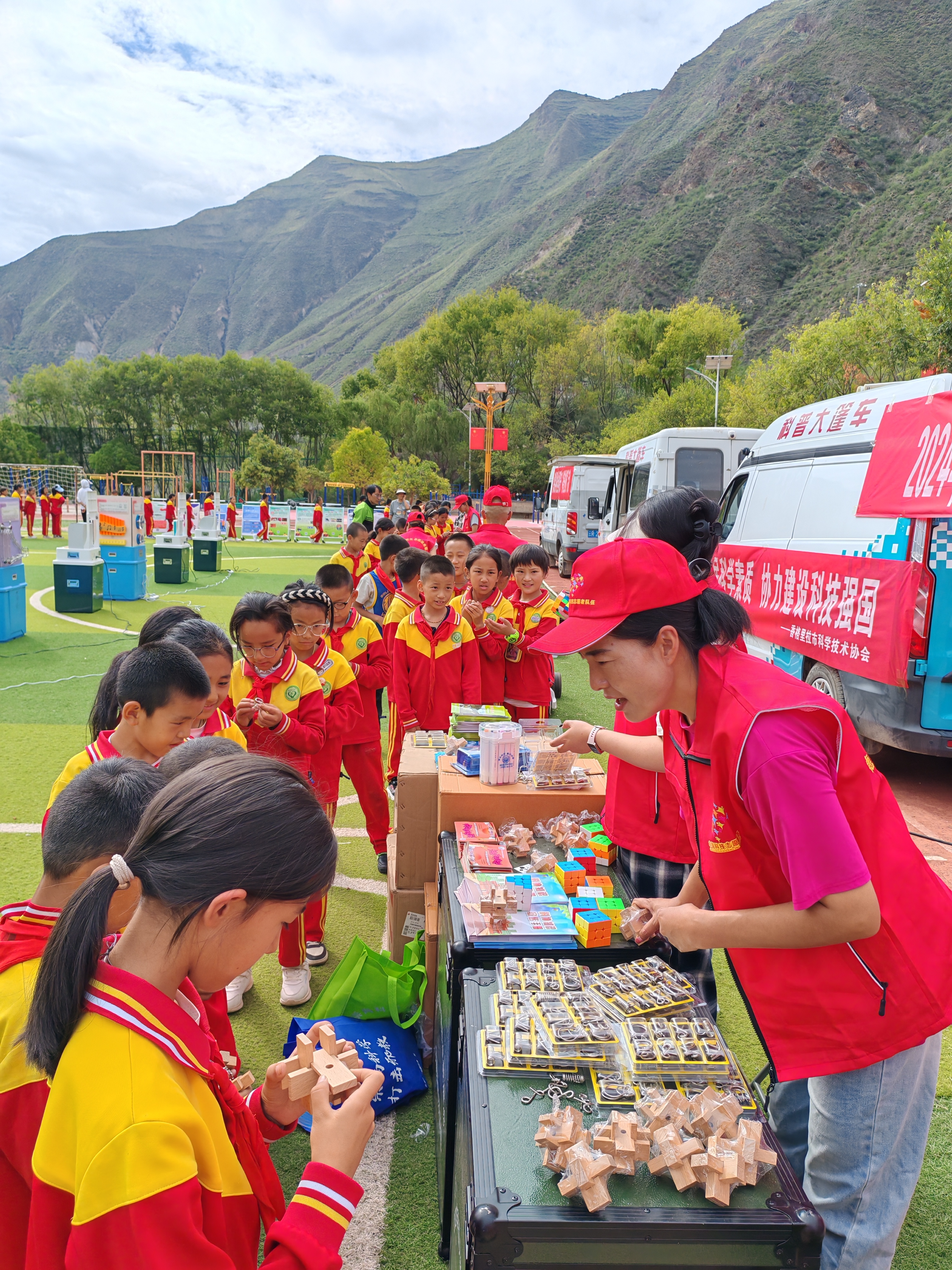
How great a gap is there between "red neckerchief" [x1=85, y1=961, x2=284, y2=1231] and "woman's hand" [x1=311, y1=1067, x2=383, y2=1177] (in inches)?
→ 4.5

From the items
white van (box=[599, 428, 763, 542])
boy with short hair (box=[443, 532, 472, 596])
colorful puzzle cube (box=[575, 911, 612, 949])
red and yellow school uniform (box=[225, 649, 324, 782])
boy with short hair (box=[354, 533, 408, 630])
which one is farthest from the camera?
white van (box=[599, 428, 763, 542])

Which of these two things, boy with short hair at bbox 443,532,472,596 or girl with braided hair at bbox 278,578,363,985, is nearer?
girl with braided hair at bbox 278,578,363,985

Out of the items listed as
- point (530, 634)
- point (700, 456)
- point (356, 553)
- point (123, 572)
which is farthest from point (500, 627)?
point (123, 572)

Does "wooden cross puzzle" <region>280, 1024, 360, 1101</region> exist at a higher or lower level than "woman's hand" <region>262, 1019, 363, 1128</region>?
higher

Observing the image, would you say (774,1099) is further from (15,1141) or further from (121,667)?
(121,667)

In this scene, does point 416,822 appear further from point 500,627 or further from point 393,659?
point 500,627

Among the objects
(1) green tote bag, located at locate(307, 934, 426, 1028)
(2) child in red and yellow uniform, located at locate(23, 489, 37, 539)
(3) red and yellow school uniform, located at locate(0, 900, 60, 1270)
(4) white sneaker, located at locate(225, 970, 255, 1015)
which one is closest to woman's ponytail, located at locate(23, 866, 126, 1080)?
(3) red and yellow school uniform, located at locate(0, 900, 60, 1270)

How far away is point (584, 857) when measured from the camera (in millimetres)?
2619

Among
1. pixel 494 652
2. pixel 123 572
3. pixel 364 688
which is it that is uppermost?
pixel 494 652

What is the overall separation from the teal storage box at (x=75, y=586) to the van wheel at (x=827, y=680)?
1113 centimetres

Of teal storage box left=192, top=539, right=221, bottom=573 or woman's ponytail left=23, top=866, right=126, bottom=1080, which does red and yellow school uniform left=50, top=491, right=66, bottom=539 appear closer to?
teal storage box left=192, top=539, right=221, bottom=573

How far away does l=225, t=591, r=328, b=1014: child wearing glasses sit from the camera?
3.39 m

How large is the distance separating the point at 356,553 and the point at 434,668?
11.8ft

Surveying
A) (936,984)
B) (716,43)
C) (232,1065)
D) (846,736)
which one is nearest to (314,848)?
(232,1065)
